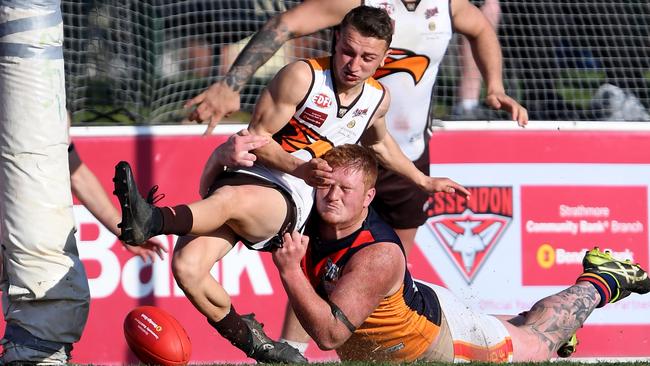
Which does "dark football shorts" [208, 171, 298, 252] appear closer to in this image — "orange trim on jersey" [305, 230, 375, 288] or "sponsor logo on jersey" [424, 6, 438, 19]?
"orange trim on jersey" [305, 230, 375, 288]

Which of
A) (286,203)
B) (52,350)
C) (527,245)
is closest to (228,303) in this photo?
(286,203)

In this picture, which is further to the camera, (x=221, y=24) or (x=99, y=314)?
(x=221, y=24)

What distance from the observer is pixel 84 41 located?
820 cm

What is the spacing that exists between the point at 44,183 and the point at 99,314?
2792mm

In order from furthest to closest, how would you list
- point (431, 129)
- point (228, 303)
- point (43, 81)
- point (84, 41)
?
point (84, 41) < point (431, 129) < point (228, 303) < point (43, 81)

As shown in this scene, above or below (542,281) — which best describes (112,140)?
above

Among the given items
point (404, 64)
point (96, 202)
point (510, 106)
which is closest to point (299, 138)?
point (404, 64)

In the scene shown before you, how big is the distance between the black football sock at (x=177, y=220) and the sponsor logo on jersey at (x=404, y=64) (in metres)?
1.84

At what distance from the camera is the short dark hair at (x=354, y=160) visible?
18.1 feet

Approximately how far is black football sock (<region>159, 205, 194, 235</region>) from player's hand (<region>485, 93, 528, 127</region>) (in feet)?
7.14

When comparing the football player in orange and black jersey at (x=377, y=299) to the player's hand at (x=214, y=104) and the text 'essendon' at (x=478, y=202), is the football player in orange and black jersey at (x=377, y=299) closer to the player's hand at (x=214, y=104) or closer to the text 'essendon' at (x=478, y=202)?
the player's hand at (x=214, y=104)

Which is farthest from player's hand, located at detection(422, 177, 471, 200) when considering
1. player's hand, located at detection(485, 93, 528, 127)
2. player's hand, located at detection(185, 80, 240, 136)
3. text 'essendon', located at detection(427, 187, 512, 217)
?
text 'essendon', located at detection(427, 187, 512, 217)

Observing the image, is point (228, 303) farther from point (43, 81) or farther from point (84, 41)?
point (84, 41)

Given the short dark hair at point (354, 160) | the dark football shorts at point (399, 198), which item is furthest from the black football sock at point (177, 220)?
the dark football shorts at point (399, 198)
